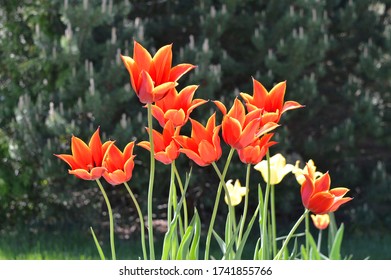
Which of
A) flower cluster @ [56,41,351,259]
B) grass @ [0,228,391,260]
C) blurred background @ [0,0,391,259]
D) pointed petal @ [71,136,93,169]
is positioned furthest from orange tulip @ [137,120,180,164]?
blurred background @ [0,0,391,259]

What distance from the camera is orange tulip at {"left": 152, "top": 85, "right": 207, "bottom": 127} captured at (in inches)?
63.6

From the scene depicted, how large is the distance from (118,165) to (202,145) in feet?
0.65

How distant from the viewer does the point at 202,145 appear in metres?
1.59

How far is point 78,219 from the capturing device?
19.0 ft

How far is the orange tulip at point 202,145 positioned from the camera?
159cm

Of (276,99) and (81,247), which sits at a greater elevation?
(276,99)

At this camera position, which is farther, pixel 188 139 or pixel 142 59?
pixel 188 139

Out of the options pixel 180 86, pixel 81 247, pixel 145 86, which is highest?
pixel 145 86

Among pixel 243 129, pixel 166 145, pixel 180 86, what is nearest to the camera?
pixel 243 129

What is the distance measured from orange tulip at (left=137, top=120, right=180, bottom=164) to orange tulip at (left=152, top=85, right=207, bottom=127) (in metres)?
0.02

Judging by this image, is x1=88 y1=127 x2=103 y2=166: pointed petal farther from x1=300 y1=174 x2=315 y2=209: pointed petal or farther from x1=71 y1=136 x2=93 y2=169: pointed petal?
x1=300 y1=174 x2=315 y2=209: pointed petal

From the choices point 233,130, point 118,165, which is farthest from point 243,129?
point 118,165

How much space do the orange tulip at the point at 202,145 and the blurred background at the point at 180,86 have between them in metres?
3.13

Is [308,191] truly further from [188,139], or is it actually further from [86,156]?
[86,156]
